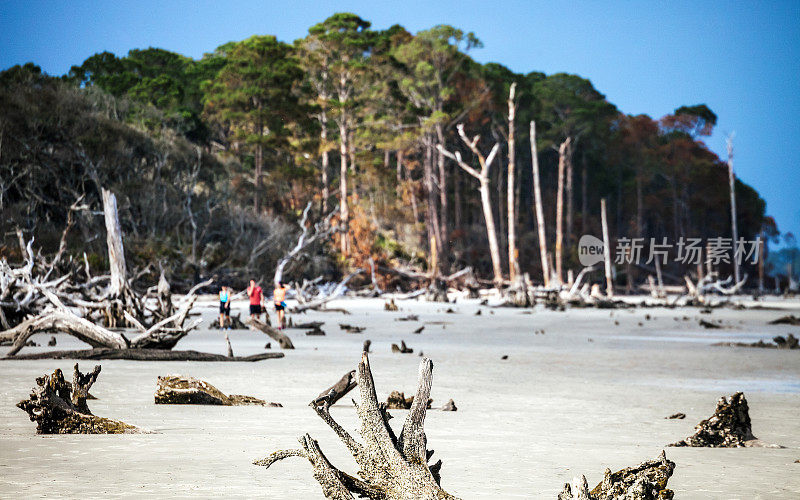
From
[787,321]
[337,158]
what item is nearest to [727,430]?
[787,321]

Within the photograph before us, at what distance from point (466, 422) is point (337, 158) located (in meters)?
45.7

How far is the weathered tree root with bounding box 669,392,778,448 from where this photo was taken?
5.53 meters

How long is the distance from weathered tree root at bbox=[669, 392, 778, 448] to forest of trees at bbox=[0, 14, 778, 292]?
64.3 ft

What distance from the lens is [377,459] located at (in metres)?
3.53

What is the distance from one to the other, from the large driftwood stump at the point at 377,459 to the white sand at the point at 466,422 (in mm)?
392

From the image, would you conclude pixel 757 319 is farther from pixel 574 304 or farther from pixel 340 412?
pixel 340 412

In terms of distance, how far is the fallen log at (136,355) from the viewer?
9.82 metres

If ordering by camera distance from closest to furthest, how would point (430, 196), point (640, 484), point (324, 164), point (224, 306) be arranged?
1. point (640, 484)
2. point (224, 306)
3. point (324, 164)
4. point (430, 196)

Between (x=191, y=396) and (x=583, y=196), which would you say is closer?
(x=191, y=396)

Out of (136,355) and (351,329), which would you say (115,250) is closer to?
(136,355)

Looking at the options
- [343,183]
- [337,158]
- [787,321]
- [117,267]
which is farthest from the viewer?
[337,158]

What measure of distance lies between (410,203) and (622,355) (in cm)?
3514

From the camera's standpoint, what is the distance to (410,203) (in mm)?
47750

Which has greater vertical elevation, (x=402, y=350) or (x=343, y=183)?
(x=343, y=183)
